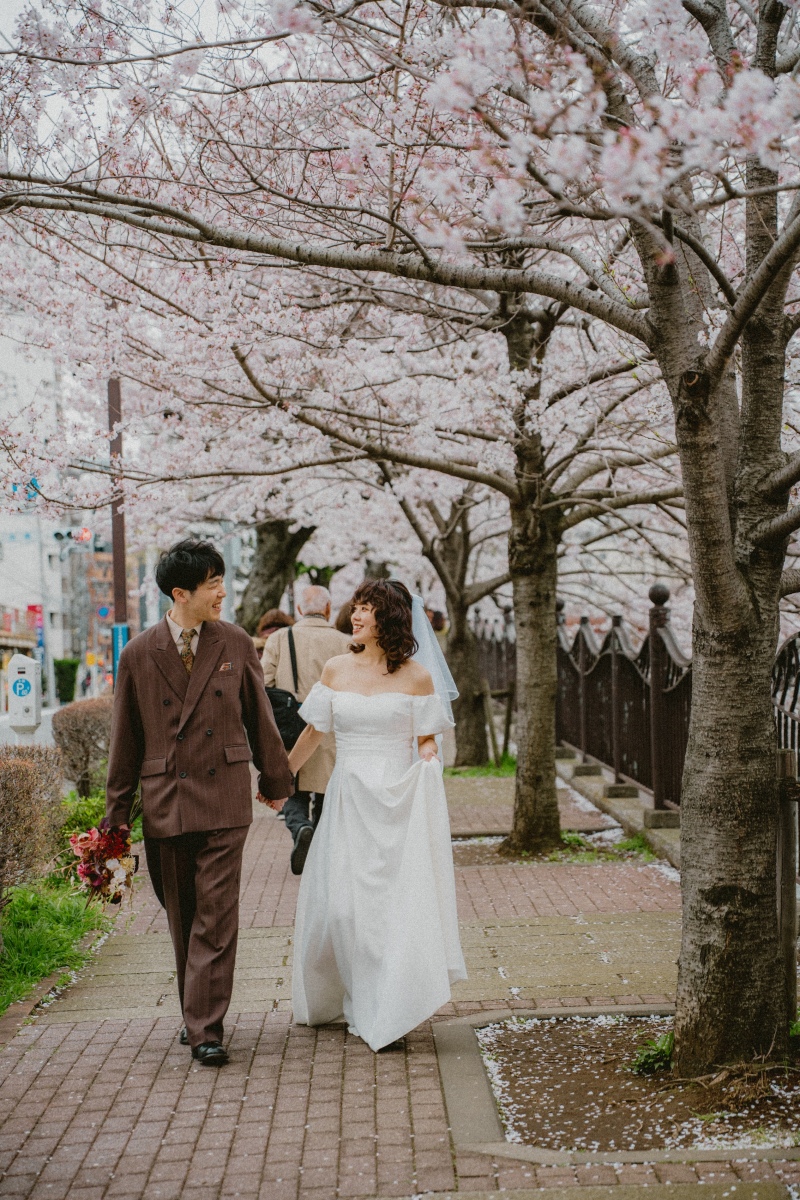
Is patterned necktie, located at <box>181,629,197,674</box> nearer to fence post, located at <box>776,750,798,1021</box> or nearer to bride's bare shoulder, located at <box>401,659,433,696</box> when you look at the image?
bride's bare shoulder, located at <box>401,659,433,696</box>

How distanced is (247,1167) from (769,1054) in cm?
188

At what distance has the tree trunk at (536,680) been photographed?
918 cm

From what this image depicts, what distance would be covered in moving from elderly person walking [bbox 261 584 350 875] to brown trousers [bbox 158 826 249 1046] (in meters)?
3.27

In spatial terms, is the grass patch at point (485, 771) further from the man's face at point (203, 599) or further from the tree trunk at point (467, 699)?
the man's face at point (203, 599)

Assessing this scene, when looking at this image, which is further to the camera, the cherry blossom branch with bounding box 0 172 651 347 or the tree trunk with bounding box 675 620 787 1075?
the cherry blossom branch with bounding box 0 172 651 347

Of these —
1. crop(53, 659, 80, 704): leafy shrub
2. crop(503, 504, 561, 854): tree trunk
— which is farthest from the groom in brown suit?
crop(53, 659, 80, 704): leafy shrub

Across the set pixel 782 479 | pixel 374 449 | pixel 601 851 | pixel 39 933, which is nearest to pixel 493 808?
pixel 601 851

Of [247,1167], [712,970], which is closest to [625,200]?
[712,970]

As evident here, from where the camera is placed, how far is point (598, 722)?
41.8ft

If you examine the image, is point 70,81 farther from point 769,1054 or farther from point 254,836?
point 254,836

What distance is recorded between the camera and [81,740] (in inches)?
443

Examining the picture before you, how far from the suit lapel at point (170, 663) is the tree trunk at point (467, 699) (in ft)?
33.7

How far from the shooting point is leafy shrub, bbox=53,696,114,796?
11195 mm

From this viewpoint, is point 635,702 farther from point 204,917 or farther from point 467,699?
point 204,917
